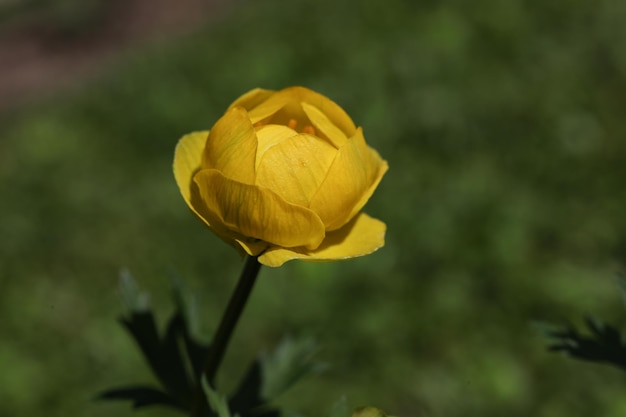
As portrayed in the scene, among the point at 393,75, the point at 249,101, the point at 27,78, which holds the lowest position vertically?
the point at 27,78

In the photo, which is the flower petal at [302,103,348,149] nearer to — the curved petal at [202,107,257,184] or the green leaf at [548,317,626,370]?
the curved petal at [202,107,257,184]

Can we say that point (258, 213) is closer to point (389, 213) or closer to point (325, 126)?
point (325, 126)

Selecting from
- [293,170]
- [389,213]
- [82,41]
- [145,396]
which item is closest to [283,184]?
[293,170]

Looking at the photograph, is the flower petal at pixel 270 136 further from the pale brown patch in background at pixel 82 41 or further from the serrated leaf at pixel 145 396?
the pale brown patch in background at pixel 82 41

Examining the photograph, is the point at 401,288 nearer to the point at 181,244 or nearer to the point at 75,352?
the point at 181,244

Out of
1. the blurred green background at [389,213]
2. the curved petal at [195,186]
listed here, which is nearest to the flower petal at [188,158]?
the curved petal at [195,186]

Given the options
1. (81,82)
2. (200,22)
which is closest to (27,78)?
(81,82)
